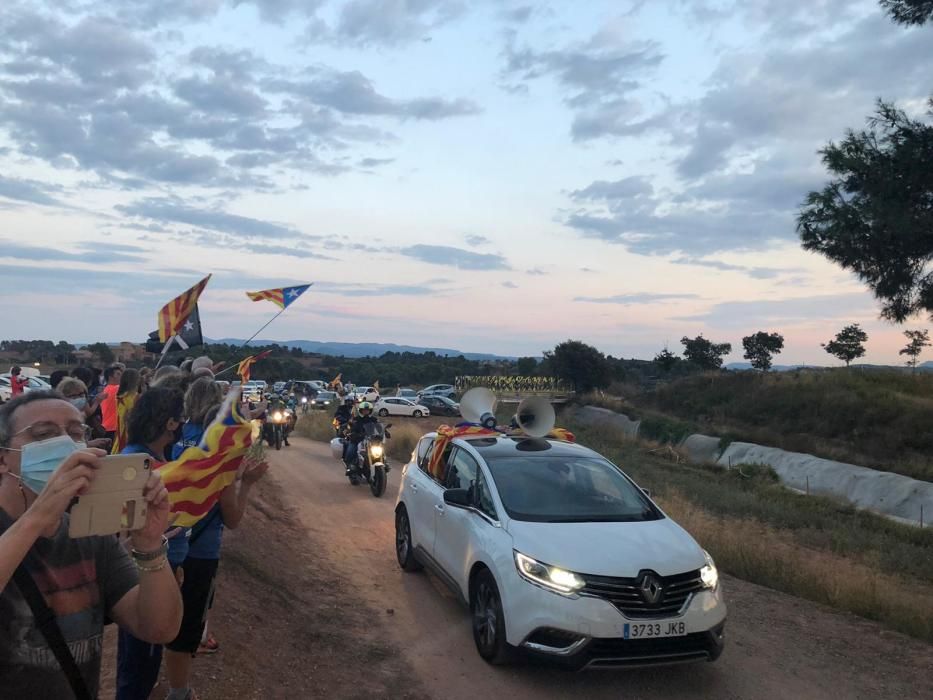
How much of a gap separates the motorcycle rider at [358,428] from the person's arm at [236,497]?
31.4ft

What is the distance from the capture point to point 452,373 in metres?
80.4

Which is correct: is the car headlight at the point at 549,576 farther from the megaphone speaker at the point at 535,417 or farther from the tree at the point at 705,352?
the tree at the point at 705,352

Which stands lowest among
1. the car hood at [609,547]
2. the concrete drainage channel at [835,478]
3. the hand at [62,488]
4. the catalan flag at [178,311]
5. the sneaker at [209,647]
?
the concrete drainage channel at [835,478]

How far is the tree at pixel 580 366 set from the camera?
58219 mm

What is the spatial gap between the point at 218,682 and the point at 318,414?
25567mm

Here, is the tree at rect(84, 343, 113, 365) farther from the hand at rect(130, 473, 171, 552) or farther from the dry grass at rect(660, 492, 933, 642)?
the hand at rect(130, 473, 171, 552)

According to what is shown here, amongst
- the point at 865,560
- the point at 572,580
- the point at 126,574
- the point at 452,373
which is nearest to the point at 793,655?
the point at 572,580

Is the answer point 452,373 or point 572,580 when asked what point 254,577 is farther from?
point 452,373

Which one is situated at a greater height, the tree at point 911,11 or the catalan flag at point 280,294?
the tree at point 911,11

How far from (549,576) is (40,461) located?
145 inches

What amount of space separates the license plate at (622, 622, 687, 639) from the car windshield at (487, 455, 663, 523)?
1062 millimetres

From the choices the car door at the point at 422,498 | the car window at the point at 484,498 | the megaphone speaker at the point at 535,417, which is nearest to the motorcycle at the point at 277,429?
the car door at the point at 422,498

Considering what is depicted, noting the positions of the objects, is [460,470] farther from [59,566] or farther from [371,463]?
[371,463]

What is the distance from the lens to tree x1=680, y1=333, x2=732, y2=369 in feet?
230
